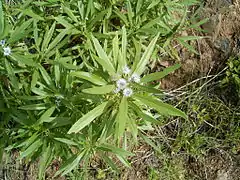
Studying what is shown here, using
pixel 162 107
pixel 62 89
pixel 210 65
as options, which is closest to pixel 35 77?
pixel 62 89

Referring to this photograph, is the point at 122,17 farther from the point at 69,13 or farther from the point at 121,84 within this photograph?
the point at 121,84

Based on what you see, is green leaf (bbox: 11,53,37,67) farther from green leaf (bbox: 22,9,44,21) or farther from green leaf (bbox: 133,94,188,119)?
green leaf (bbox: 133,94,188,119)

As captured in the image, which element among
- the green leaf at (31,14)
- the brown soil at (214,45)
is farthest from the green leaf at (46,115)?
the brown soil at (214,45)

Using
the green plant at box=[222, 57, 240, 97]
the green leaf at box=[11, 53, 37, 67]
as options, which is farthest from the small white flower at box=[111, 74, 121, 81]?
the green plant at box=[222, 57, 240, 97]

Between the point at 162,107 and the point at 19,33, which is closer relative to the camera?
the point at 162,107

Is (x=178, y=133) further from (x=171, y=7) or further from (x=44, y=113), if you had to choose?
(x=44, y=113)

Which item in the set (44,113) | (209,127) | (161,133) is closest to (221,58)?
(209,127)
